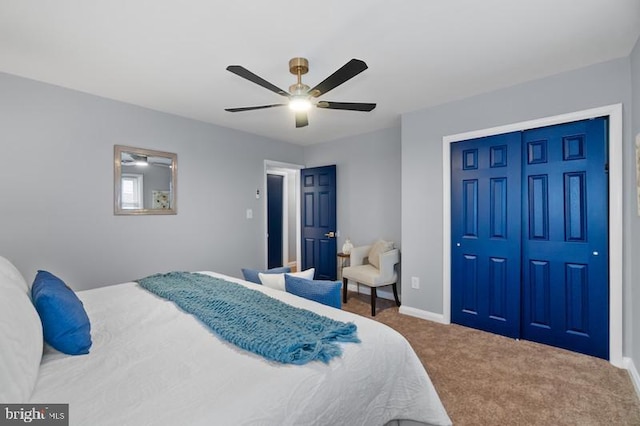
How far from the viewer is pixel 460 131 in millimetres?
3100

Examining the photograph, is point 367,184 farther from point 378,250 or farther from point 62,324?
point 62,324

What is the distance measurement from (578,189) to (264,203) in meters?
3.63

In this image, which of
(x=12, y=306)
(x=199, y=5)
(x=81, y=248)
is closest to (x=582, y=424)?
(x=12, y=306)

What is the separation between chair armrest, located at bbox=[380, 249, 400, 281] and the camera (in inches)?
141

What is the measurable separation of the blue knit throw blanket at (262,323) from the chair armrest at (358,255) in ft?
7.06

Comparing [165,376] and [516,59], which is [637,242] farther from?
[165,376]

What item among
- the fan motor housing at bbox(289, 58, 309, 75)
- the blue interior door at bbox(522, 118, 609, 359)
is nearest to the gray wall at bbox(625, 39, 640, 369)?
the blue interior door at bbox(522, 118, 609, 359)

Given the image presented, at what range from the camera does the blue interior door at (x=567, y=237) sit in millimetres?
2412

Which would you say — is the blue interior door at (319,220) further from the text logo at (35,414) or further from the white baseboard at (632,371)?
the text logo at (35,414)

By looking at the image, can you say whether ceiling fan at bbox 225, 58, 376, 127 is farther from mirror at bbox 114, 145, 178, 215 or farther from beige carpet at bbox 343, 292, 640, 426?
beige carpet at bbox 343, 292, 640, 426

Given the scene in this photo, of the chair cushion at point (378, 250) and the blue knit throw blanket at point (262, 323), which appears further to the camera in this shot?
the chair cushion at point (378, 250)

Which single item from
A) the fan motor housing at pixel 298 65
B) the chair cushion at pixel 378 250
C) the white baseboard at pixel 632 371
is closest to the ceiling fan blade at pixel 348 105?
the fan motor housing at pixel 298 65

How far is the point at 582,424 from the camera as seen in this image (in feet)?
5.57

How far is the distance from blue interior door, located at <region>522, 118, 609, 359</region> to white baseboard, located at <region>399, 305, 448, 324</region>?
789 millimetres
